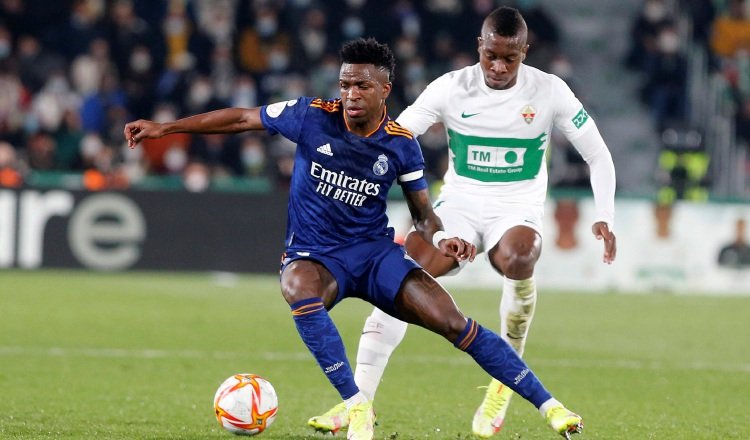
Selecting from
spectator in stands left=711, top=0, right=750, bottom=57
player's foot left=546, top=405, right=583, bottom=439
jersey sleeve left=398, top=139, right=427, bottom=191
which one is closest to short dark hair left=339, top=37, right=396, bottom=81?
jersey sleeve left=398, top=139, right=427, bottom=191

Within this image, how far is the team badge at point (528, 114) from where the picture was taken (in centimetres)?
714

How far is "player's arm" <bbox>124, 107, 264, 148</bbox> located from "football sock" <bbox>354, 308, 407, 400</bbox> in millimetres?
1309

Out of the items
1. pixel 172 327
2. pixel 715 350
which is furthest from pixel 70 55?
pixel 715 350

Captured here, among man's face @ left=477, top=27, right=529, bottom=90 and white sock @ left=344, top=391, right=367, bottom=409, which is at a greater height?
man's face @ left=477, top=27, right=529, bottom=90

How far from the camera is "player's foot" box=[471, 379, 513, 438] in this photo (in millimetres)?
6633

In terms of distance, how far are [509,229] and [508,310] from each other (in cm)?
45

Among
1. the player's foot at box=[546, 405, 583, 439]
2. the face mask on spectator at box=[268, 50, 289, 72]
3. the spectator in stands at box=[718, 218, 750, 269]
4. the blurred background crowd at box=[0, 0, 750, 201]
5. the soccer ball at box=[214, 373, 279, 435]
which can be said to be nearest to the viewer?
the player's foot at box=[546, 405, 583, 439]

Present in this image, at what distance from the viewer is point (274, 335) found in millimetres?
11305

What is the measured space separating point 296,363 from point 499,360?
3.64 meters

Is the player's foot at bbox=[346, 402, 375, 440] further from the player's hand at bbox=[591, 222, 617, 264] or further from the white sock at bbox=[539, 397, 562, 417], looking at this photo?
the player's hand at bbox=[591, 222, 617, 264]

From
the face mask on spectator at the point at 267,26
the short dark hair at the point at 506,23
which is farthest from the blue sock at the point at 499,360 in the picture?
→ the face mask on spectator at the point at 267,26

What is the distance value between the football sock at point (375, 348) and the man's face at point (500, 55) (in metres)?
1.47

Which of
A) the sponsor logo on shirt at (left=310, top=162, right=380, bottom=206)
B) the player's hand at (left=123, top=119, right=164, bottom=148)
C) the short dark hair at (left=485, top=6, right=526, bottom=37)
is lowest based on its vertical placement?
the sponsor logo on shirt at (left=310, top=162, right=380, bottom=206)

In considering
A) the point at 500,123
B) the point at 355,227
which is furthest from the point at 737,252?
the point at 355,227
